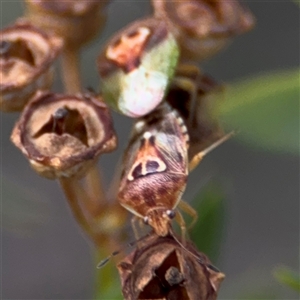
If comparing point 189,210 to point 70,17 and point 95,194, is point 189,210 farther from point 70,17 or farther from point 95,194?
point 70,17

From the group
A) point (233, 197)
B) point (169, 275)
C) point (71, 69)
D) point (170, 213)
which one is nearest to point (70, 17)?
point (71, 69)

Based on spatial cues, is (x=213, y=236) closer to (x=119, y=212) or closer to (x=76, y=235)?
(x=119, y=212)

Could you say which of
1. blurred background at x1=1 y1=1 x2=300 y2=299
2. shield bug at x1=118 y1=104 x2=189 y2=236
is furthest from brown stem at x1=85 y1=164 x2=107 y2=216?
blurred background at x1=1 y1=1 x2=300 y2=299

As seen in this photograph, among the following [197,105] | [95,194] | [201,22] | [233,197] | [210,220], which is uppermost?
[201,22]

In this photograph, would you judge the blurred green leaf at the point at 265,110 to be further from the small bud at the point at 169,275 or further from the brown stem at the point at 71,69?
the brown stem at the point at 71,69


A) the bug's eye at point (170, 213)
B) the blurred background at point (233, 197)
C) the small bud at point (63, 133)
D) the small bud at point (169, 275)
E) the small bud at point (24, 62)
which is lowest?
the blurred background at point (233, 197)

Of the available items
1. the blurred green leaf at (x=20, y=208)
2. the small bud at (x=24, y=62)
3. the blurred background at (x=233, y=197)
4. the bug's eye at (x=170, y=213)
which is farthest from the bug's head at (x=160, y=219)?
the blurred background at (x=233, y=197)
